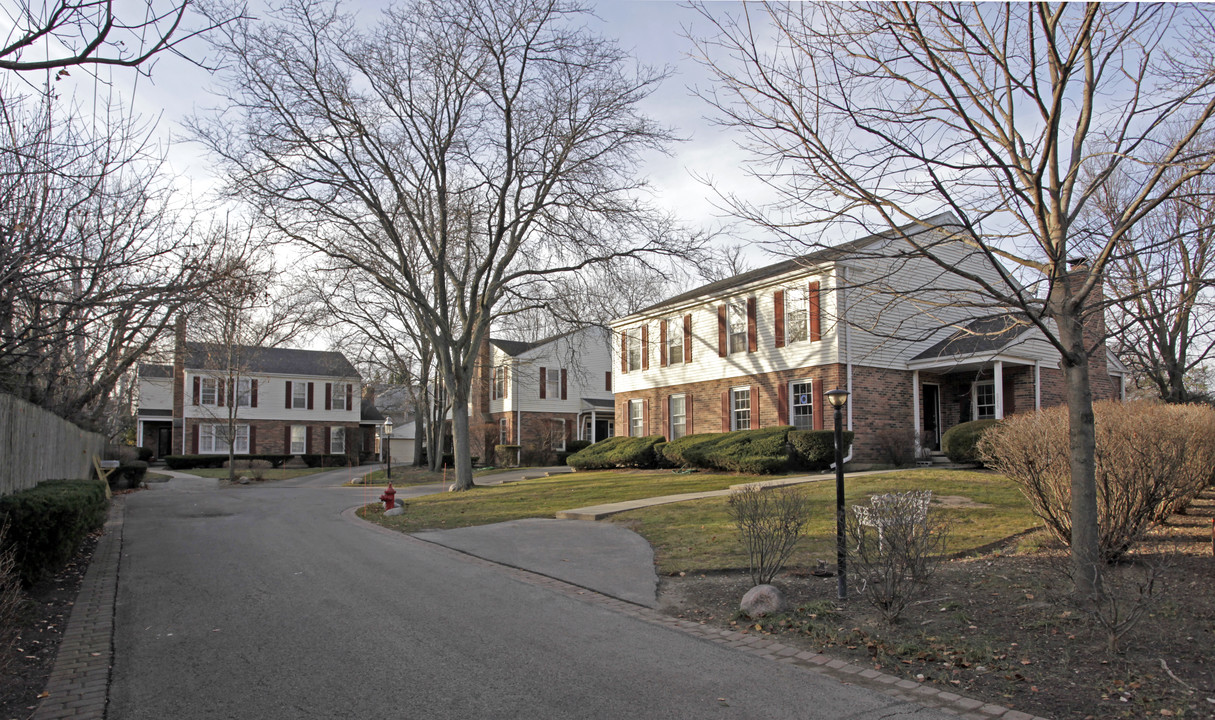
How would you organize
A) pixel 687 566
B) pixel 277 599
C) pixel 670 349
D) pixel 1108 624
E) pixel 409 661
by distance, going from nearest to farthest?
1. pixel 1108 624
2. pixel 409 661
3. pixel 277 599
4. pixel 687 566
5. pixel 670 349

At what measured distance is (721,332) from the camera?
2681 centimetres

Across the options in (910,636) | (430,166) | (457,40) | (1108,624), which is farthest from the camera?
(430,166)

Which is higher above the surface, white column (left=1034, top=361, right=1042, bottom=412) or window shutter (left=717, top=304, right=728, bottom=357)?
window shutter (left=717, top=304, right=728, bottom=357)

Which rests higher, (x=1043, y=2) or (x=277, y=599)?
(x=1043, y=2)

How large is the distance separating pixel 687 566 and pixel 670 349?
20282 mm

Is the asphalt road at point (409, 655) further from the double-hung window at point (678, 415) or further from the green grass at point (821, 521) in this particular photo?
the double-hung window at point (678, 415)

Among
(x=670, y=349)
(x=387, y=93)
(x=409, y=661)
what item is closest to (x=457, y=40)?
(x=387, y=93)

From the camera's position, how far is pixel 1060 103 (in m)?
6.04

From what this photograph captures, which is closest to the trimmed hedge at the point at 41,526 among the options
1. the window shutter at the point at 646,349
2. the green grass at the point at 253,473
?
the window shutter at the point at 646,349

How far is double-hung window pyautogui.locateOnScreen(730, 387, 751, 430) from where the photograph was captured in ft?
84.1

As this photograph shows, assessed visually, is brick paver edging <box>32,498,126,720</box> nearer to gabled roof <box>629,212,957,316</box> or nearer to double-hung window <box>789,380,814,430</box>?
gabled roof <box>629,212,957,316</box>

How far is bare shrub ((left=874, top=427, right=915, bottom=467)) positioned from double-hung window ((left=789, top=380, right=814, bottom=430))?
2029 millimetres

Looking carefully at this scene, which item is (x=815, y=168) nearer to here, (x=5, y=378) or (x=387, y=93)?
(x=5, y=378)

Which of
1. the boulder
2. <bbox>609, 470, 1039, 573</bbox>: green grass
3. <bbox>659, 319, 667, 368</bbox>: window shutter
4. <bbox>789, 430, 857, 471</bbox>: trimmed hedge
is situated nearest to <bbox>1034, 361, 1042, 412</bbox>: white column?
<bbox>789, 430, 857, 471</bbox>: trimmed hedge
